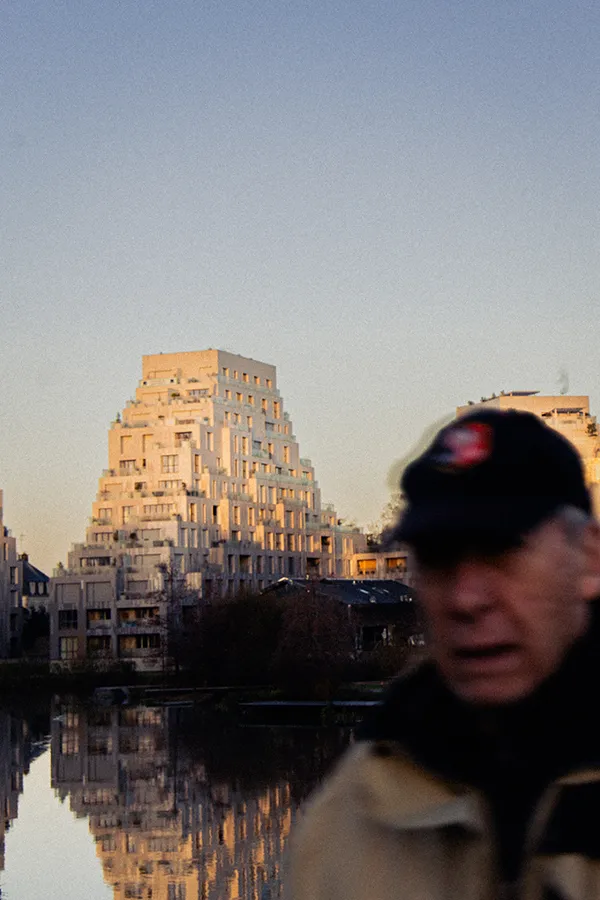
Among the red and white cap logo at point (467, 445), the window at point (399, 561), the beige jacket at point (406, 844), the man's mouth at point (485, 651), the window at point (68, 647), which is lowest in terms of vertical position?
the window at point (68, 647)

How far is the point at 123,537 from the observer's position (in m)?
90.8

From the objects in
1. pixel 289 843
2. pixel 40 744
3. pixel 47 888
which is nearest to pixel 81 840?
pixel 47 888

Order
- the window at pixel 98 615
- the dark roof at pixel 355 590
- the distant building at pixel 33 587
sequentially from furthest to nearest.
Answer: the distant building at pixel 33 587 < the window at pixel 98 615 < the dark roof at pixel 355 590

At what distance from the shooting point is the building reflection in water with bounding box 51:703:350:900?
90.8ft

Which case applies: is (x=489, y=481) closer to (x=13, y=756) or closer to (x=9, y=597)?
(x=13, y=756)

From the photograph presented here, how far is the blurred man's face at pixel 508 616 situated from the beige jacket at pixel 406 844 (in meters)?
0.10

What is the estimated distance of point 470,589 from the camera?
1396mm

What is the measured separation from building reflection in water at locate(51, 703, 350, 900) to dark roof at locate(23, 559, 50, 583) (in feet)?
234

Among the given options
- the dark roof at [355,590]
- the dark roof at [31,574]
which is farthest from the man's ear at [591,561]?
the dark roof at [31,574]

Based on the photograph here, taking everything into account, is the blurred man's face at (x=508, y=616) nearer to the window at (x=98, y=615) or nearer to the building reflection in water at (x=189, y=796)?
the building reflection in water at (x=189, y=796)

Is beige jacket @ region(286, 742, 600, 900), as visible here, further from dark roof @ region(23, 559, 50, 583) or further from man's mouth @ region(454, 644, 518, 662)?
dark roof @ region(23, 559, 50, 583)

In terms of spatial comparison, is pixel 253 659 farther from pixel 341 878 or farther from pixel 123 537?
pixel 341 878

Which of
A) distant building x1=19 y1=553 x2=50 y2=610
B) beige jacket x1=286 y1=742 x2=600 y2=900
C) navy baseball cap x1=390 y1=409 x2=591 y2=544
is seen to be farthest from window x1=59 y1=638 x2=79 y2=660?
navy baseball cap x1=390 y1=409 x2=591 y2=544

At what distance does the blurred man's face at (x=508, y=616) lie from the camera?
1.39 metres
